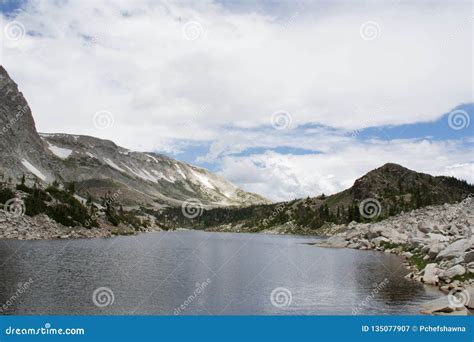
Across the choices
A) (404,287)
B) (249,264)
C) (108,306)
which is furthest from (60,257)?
(404,287)

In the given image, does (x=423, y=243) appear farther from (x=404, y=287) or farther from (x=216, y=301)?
(x=216, y=301)

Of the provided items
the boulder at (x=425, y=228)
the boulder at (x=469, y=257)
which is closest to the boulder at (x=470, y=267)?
the boulder at (x=469, y=257)

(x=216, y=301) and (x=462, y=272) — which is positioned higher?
(x=462, y=272)

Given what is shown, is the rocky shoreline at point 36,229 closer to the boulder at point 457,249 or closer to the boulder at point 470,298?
the boulder at point 457,249

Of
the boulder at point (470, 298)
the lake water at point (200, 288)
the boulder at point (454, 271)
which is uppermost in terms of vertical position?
the boulder at point (454, 271)

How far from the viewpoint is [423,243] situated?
65.9m

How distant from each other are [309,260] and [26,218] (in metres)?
79.7

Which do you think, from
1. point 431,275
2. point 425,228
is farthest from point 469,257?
point 425,228

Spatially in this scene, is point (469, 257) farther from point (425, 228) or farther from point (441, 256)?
point (425, 228)

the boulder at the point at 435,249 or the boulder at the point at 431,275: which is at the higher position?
the boulder at the point at 435,249

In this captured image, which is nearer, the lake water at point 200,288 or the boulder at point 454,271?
the lake water at point 200,288

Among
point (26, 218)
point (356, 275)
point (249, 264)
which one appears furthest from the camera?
point (26, 218)

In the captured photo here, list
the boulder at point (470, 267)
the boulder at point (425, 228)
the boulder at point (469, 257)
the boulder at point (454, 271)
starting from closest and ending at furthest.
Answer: the boulder at point (470, 267) < the boulder at point (454, 271) < the boulder at point (469, 257) < the boulder at point (425, 228)

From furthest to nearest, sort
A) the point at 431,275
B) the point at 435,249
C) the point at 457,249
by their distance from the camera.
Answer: the point at 435,249
the point at 457,249
the point at 431,275
